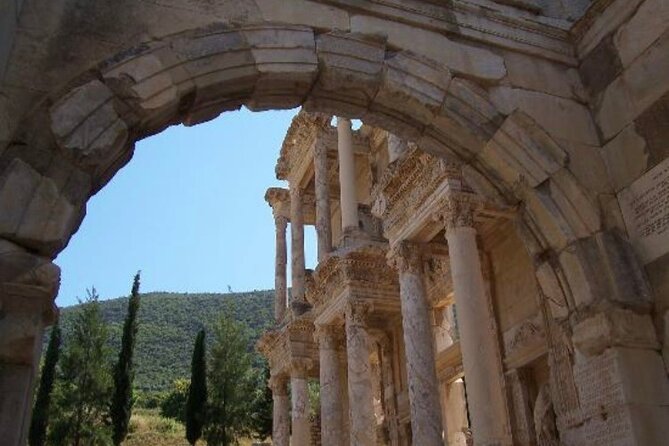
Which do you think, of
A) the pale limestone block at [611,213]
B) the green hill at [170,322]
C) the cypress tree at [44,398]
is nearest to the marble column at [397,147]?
the pale limestone block at [611,213]

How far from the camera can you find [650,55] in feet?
17.6

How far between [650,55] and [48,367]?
98.8 ft

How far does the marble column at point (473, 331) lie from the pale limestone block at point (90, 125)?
6.83 meters

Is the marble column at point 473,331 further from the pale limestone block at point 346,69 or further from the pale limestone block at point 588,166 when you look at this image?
the pale limestone block at point 346,69

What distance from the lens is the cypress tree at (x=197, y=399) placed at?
30.8m

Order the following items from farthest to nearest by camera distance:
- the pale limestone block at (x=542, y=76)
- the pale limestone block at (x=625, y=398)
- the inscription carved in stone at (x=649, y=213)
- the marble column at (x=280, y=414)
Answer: the marble column at (x=280, y=414) → the pale limestone block at (x=542, y=76) → the inscription carved in stone at (x=649, y=213) → the pale limestone block at (x=625, y=398)

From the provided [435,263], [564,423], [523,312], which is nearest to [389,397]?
[435,263]

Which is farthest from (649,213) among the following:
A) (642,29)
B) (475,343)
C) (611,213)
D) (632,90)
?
(475,343)

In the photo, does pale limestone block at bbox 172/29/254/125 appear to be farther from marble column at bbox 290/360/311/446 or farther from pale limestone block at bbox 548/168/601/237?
marble column at bbox 290/360/311/446

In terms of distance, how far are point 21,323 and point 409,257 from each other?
933 centimetres

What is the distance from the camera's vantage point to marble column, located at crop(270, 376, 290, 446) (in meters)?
19.4

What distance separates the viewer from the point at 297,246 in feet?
66.1

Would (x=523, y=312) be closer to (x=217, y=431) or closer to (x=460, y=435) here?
(x=460, y=435)

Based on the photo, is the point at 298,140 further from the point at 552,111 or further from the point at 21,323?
the point at 21,323
